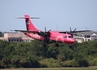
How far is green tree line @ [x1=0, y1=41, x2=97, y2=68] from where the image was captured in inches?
4190

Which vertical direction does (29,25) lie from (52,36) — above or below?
above

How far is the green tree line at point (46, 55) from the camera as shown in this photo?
106m

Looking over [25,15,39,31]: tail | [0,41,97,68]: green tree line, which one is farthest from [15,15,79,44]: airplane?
[0,41,97,68]: green tree line

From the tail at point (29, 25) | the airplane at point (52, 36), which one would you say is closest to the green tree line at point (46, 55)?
the tail at point (29, 25)

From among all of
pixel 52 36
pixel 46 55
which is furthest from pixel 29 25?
pixel 46 55

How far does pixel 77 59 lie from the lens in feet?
370

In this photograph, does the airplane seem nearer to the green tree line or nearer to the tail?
the tail

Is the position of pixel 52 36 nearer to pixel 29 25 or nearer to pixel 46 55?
pixel 29 25

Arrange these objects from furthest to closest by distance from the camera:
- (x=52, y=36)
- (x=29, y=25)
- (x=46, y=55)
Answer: (x=46, y=55) < (x=29, y=25) < (x=52, y=36)

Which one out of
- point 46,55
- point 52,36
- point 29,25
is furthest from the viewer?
point 46,55

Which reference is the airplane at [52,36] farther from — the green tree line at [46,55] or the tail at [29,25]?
the green tree line at [46,55]

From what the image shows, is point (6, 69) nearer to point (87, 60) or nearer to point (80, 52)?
point (87, 60)

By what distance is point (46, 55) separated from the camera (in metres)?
121

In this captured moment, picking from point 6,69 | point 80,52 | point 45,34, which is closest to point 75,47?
point 80,52
